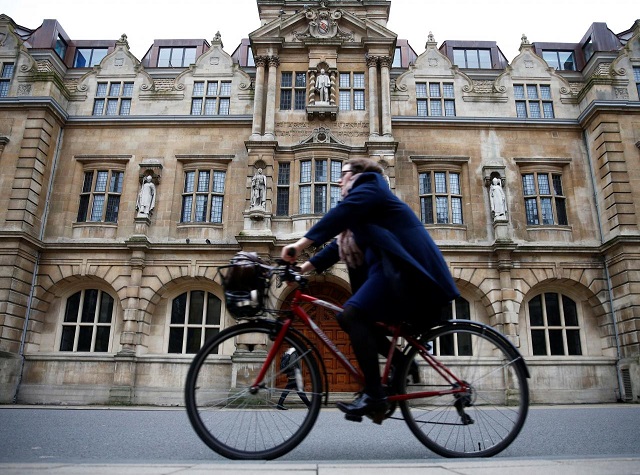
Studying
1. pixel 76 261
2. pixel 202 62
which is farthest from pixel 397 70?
pixel 76 261

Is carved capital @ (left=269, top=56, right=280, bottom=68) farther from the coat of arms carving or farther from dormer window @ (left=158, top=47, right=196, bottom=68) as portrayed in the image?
dormer window @ (left=158, top=47, right=196, bottom=68)

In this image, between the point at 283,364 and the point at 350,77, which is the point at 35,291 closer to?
the point at 350,77

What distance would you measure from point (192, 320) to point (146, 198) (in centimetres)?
439

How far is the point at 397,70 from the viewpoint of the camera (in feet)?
72.8

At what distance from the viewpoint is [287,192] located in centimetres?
1639

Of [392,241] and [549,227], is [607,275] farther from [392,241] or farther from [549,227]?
[392,241]

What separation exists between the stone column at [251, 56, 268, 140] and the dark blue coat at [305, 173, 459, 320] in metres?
13.7

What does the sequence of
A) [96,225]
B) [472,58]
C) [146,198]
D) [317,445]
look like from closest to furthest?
[317,445], [146,198], [96,225], [472,58]

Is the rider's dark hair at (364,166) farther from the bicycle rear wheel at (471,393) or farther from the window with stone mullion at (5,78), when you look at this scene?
the window with stone mullion at (5,78)

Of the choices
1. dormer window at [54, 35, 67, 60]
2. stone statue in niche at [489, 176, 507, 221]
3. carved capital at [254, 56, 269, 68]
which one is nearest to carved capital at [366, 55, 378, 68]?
carved capital at [254, 56, 269, 68]

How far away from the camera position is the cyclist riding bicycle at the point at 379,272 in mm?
3049

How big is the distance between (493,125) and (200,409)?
54.0 ft

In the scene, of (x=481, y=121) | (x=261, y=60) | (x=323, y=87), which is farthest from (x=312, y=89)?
(x=481, y=121)

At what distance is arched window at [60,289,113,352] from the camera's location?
1566cm
